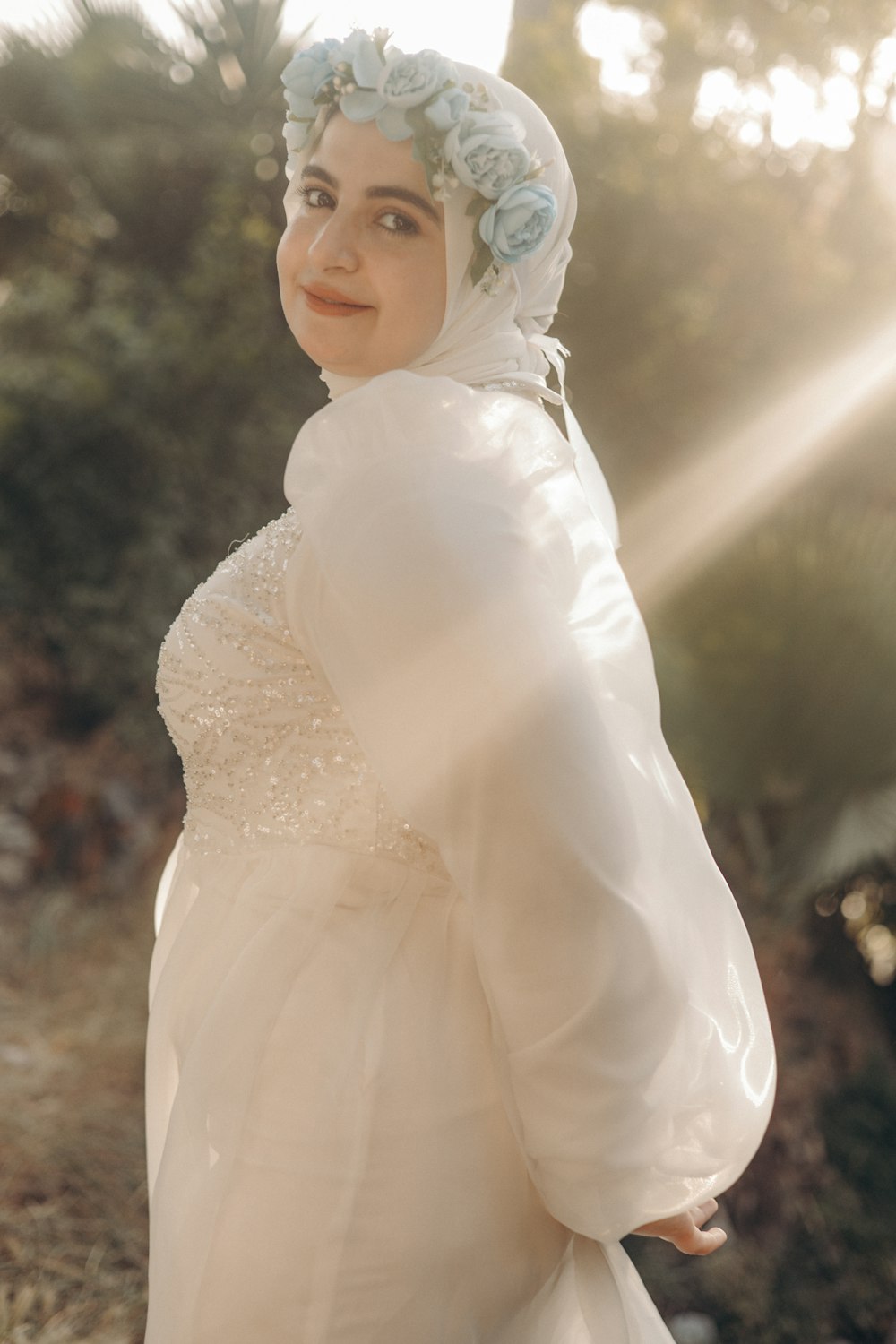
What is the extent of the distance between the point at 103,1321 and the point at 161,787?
11.5 feet

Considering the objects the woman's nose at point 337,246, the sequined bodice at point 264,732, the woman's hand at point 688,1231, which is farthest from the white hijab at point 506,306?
the woman's hand at point 688,1231

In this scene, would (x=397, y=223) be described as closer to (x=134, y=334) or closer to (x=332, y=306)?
(x=332, y=306)

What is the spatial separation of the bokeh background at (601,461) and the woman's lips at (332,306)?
2958mm

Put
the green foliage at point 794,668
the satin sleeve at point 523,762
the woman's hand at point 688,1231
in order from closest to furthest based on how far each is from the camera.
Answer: the satin sleeve at point 523,762, the woman's hand at point 688,1231, the green foliage at point 794,668

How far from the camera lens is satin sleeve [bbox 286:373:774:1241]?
48.8 inches

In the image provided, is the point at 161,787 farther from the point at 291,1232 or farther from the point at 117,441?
the point at 291,1232

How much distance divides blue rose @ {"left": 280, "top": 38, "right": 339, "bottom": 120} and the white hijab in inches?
7.2

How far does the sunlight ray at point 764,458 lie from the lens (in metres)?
5.60

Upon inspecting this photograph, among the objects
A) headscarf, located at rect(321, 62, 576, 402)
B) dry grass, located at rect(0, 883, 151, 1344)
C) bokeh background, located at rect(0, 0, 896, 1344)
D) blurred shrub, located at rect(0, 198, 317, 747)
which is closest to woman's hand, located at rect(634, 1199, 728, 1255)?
headscarf, located at rect(321, 62, 576, 402)

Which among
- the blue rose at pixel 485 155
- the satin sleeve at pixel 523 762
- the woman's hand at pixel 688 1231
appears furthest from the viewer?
the blue rose at pixel 485 155

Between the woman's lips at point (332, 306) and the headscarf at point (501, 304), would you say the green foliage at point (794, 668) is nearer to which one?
the headscarf at point (501, 304)

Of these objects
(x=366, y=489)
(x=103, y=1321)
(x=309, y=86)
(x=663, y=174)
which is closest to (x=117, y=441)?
(x=663, y=174)

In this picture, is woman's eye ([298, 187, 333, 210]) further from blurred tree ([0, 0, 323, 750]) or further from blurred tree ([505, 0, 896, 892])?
blurred tree ([0, 0, 323, 750])

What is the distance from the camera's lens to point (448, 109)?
58.1 inches
